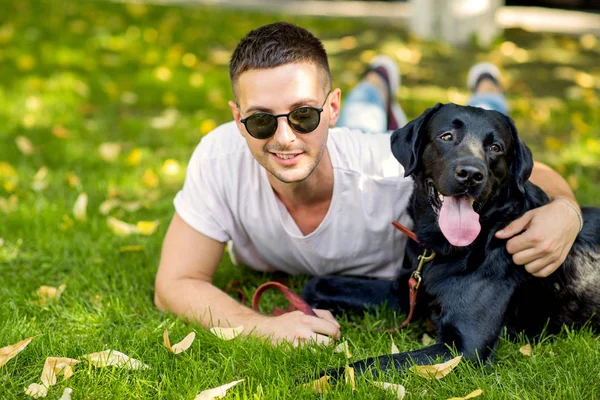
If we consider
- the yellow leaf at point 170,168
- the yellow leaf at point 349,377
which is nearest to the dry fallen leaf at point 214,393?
the yellow leaf at point 349,377

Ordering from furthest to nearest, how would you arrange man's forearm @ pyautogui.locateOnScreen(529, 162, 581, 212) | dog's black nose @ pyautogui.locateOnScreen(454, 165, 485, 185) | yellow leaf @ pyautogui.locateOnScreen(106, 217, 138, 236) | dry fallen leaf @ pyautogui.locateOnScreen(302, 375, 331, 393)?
yellow leaf @ pyautogui.locateOnScreen(106, 217, 138, 236)
man's forearm @ pyautogui.locateOnScreen(529, 162, 581, 212)
dog's black nose @ pyautogui.locateOnScreen(454, 165, 485, 185)
dry fallen leaf @ pyautogui.locateOnScreen(302, 375, 331, 393)

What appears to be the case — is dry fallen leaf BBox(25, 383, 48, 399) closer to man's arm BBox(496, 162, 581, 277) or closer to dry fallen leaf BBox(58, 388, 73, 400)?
dry fallen leaf BBox(58, 388, 73, 400)

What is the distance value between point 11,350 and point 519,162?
213cm

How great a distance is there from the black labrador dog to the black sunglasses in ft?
1.20

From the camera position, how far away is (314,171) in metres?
3.32

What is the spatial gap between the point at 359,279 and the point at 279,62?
3.85 feet

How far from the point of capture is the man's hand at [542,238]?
113 inches

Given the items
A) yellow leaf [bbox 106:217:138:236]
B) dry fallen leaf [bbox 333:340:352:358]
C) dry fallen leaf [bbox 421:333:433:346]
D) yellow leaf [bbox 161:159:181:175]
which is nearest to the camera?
dry fallen leaf [bbox 333:340:352:358]

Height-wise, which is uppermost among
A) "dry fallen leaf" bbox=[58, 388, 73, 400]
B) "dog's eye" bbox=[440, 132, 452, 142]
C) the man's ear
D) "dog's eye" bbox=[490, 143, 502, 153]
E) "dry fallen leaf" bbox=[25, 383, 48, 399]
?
the man's ear

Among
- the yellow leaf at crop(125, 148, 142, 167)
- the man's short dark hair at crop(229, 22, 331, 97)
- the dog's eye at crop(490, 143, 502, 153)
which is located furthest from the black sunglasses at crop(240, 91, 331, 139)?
the yellow leaf at crop(125, 148, 142, 167)

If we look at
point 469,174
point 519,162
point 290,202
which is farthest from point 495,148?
point 290,202

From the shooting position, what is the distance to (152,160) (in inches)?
209

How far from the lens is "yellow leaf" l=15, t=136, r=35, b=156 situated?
535 cm

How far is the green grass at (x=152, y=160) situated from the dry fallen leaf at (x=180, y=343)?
3 centimetres
